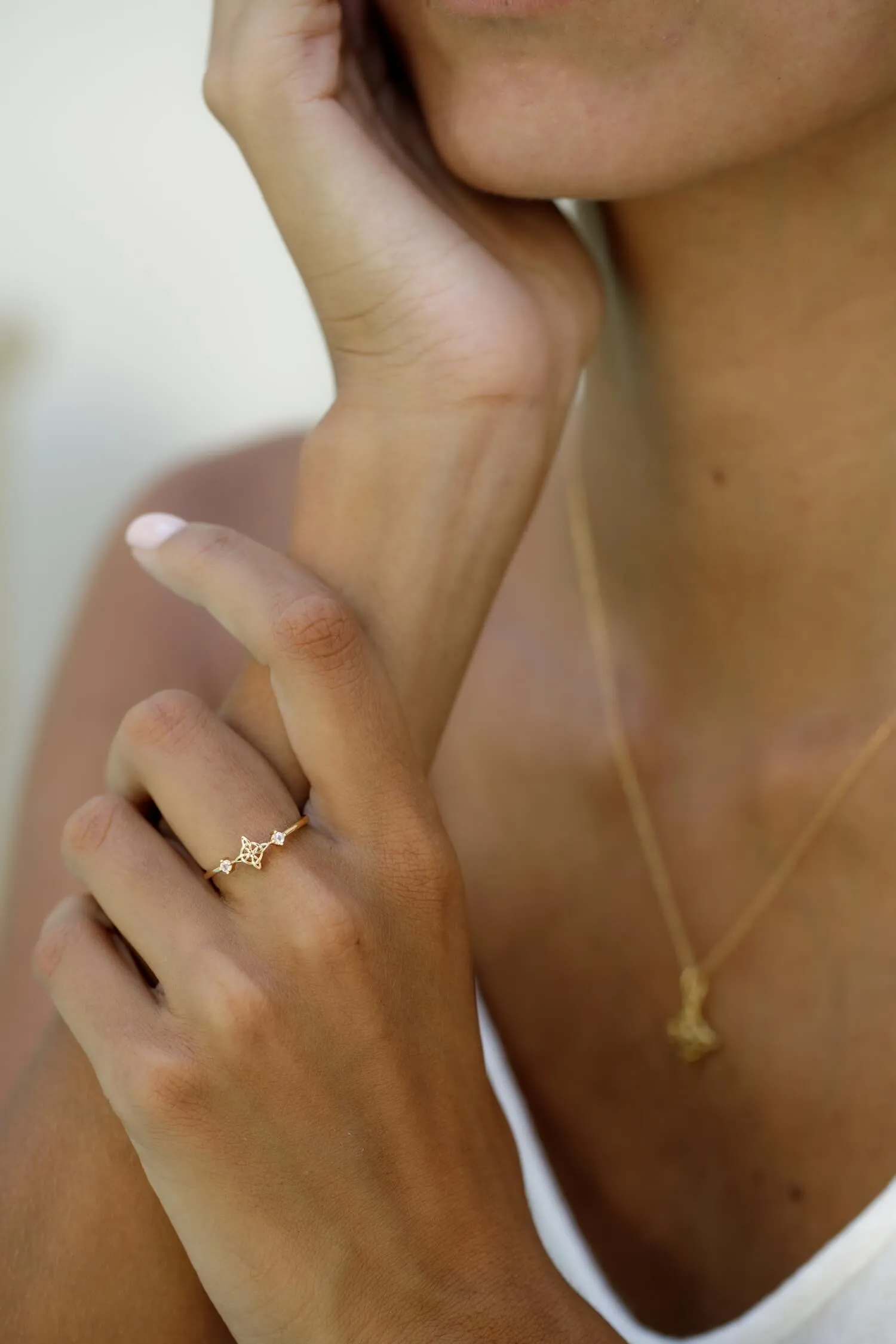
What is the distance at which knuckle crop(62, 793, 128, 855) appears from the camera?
2.44ft

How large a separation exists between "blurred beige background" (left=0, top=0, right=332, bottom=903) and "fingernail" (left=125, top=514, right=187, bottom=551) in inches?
35.4

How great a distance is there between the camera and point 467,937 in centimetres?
77

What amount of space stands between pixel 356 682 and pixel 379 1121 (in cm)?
24

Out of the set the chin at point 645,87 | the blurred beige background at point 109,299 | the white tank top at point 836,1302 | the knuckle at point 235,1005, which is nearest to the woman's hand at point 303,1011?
the knuckle at point 235,1005

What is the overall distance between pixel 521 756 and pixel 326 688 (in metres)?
0.45

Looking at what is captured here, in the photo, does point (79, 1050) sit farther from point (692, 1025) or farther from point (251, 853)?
point (692, 1025)

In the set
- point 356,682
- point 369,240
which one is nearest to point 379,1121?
point 356,682

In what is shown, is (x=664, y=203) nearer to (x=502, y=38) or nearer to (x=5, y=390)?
(x=502, y=38)

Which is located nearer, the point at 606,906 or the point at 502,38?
the point at 502,38

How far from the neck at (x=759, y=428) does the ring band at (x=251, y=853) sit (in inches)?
20.6

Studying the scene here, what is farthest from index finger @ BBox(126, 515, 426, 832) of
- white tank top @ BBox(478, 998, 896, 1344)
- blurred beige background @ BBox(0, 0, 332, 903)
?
blurred beige background @ BBox(0, 0, 332, 903)

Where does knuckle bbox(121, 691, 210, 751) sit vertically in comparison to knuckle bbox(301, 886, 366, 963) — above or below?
above

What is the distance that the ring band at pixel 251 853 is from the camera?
70 cm

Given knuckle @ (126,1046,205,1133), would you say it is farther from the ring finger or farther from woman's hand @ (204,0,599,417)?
woman's hand @ (204,0,599,417)
